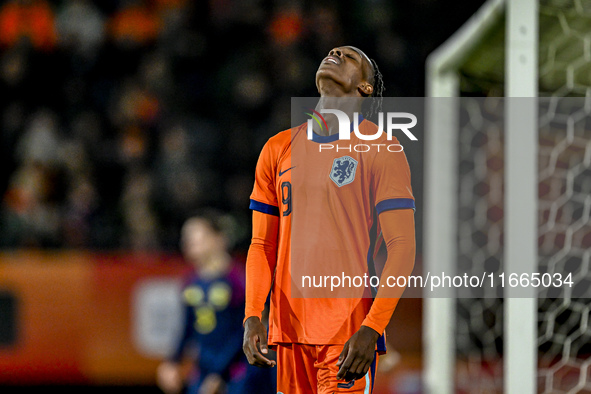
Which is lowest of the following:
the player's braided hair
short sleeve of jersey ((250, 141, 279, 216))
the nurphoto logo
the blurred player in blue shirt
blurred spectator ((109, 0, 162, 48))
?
the blurred player in blue shirt

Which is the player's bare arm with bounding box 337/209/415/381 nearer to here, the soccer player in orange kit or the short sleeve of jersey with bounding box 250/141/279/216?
the soccer player in orange kit

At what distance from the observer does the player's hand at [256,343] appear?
102cm

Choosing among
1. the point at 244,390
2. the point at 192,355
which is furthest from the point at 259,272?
the point at 192,355

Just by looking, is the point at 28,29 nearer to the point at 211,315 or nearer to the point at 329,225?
the point at 211,315

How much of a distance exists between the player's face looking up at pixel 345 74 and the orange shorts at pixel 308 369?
414 mm

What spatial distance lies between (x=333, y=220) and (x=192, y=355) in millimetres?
3014

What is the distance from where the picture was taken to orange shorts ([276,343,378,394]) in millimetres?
1035

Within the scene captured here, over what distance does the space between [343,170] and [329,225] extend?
0.30ft

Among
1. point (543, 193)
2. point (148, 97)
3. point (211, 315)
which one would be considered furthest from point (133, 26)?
point (543, 193)

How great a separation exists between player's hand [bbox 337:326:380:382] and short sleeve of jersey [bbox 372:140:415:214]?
0.19 m

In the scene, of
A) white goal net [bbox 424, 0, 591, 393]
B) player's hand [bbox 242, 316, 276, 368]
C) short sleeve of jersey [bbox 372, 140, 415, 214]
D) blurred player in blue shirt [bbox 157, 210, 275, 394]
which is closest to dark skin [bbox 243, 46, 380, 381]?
player's hand [bbox 242, 316, 276, 368]

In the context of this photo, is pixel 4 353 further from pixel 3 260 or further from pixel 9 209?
pixel 9 209

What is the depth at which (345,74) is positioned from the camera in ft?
3.45

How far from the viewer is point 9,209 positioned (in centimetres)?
588
